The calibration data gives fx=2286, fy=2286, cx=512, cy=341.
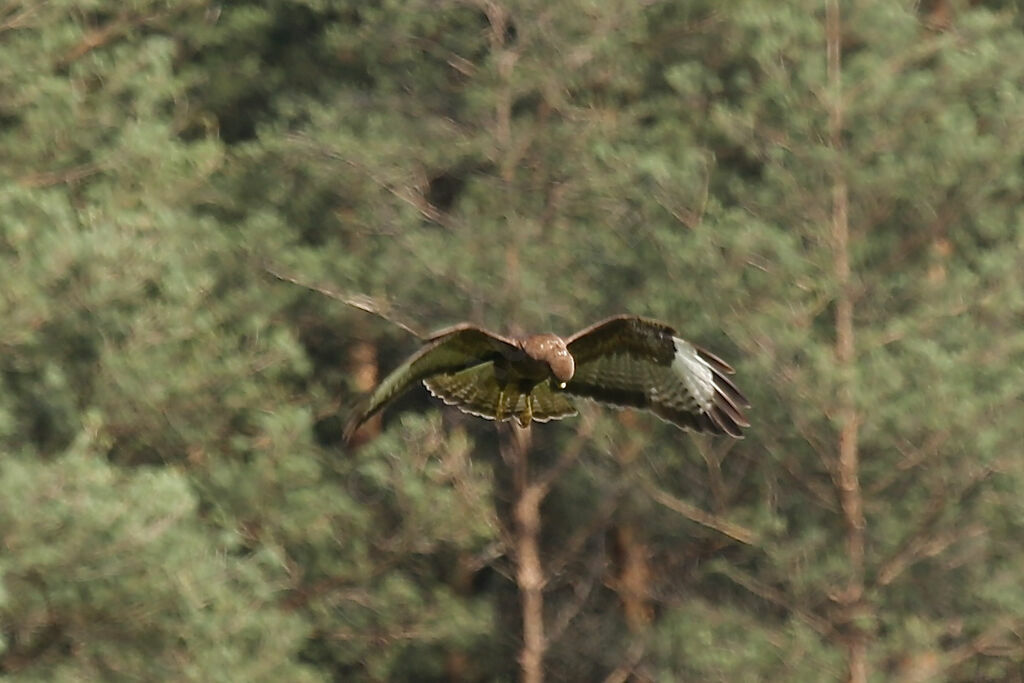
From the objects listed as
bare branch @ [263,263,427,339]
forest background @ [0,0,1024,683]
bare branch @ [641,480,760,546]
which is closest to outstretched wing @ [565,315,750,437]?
forest background @ [0,0,1024,683]

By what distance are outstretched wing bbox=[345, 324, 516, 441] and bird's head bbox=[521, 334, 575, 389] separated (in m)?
0.13

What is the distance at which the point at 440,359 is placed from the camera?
793 centimetres

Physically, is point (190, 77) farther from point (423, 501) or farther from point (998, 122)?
point (998, 122)

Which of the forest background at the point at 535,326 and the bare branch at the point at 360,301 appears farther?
the bare branch at the point at 360,301

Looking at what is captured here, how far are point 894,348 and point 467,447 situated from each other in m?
2.58

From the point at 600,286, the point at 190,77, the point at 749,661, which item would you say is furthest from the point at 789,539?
the point at 190,77

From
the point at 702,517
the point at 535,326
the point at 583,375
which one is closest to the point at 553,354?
the point at 583,375

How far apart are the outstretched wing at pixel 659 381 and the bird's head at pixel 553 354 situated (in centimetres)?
46

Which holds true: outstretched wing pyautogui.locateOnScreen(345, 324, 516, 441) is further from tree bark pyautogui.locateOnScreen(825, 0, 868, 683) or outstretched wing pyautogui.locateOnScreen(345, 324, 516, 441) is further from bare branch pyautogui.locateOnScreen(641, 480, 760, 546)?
bare branch pyautogui.locateOnScreen(641, 480, 760, 546)

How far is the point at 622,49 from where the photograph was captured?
14.9m

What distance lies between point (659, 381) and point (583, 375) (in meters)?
0.28

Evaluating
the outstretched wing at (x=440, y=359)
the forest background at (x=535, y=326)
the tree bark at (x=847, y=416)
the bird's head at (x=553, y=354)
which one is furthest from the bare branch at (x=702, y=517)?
the bird's head at (x=553, y=354)

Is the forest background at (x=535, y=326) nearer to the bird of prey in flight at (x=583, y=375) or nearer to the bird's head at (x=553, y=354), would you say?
the bird of prey in flight at (x=583, y=375)

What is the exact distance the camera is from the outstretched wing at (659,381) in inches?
320
